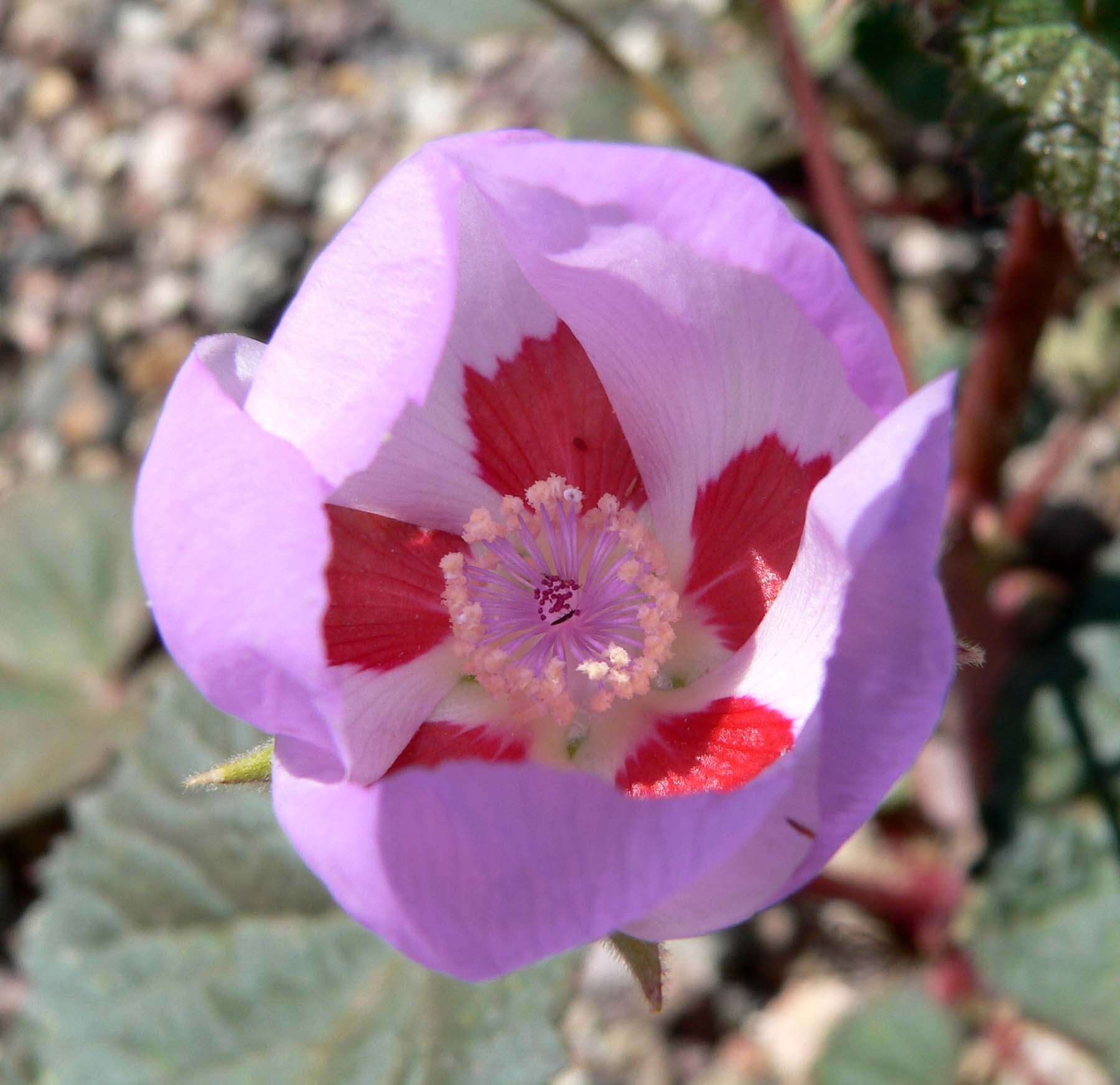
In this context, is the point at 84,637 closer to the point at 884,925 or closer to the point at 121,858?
the point at 121,858

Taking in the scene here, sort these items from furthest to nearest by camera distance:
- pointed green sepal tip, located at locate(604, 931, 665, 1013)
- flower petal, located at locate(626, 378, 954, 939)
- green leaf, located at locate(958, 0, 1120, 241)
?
1. green leaf, located at locate(958, 0, 1120, 241)
2. pointed green sepal tip, located at locate(604, 931, 665, 1013)
3. flower petal, located at locate(626, 378, 954, 939)

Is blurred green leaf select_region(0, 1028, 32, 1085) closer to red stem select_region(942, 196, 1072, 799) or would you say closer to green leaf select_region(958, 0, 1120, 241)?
red stem select_region(942, 196, 1072, 799)

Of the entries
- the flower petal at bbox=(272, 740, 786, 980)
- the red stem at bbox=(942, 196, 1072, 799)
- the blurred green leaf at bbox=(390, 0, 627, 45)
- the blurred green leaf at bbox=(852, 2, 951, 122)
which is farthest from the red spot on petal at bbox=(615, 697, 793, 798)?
the blurred green leaf at bbox=(390, 0, 627, 45)

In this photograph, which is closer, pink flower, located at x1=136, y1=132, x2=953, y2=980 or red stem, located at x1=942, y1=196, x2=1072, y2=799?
pink flower, located at x1=136, y1=132, x2=953, y2=980

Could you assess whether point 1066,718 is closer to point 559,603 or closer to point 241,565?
point 559,603

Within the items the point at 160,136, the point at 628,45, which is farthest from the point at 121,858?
the point at 628,45

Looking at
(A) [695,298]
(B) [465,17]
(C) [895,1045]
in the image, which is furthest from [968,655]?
(B) [465,17]
